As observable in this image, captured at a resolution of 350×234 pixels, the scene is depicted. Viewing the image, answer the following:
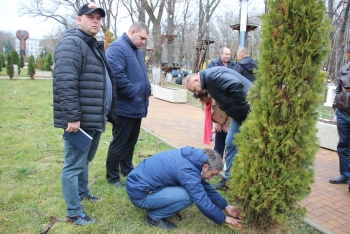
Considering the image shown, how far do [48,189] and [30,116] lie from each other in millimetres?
4892

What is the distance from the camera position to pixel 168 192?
258cm

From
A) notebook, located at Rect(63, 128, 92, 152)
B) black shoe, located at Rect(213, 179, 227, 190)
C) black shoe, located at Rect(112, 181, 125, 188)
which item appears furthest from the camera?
black shoe, located at Rect(213, 179, 227, 190)

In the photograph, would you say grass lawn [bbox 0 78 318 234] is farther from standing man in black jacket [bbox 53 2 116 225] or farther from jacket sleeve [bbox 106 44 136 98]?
jacket sleeve [bbox 106 44 136 98]

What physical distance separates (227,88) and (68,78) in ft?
5.01

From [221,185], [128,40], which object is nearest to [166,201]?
[221,185]

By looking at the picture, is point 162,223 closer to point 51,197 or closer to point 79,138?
point 79,138

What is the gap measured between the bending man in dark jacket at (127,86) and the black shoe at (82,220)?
81 centimetres

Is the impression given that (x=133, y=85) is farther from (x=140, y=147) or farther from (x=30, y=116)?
(x=30, y=116)

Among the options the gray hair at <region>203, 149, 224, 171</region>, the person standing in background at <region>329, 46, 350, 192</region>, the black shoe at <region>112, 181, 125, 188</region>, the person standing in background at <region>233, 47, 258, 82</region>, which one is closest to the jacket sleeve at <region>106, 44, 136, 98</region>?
the black shoe at <region>112, 181, 125, 188</region>

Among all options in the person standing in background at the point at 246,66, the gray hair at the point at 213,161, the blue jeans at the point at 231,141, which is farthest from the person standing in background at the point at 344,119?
the gray hair at the point at 213,161

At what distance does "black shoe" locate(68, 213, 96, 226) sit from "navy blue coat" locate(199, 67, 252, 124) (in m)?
1.72

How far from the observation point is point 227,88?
2.95 meters

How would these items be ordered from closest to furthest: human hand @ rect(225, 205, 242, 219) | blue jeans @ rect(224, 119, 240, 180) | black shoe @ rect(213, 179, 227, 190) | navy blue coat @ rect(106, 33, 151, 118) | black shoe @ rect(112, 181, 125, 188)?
human hand @ rect(225, 205, 242, 219)
navy blue coat @ rect(106, 33, 151, 118)
blue jeans @ rect(224, 119, 240, 180)
black shoe @ rect(112, 181, 125, 188)
black shoe @ rect(213, 179, 227, 190)

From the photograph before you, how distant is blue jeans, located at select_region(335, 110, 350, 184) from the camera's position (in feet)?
12.3
